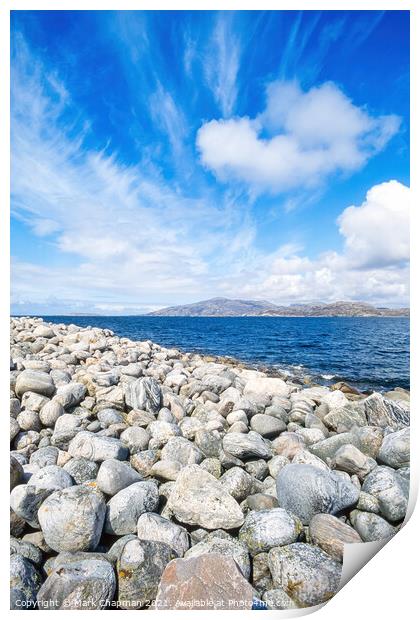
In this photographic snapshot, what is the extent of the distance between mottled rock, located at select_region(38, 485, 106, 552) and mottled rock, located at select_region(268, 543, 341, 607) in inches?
51.0

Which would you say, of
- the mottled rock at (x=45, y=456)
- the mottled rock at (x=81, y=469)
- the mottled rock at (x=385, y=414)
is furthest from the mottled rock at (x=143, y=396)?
the mottled rock at (x=385, y=414)

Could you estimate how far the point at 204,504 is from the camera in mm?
2664

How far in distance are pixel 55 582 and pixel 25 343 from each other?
7602 millimetres

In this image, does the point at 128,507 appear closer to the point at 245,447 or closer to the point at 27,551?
the point at 27,551

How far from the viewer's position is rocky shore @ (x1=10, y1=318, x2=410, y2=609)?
7.00 ft

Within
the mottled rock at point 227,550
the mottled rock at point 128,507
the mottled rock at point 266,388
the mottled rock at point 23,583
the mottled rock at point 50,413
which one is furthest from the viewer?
the mottled rock at point 266,388

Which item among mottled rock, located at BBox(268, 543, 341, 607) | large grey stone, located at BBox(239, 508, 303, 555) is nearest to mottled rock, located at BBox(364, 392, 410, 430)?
large grey stone, located at BBox(239, 508, 303, 555)

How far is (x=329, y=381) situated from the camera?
1086 centimetres

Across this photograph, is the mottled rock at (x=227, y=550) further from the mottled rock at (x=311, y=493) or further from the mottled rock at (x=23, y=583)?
the mottled rock at (x=23, y=583)

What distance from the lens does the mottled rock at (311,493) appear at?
2633mm

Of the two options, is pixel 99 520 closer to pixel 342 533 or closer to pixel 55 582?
pixel 55 582

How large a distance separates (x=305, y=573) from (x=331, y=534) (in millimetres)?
349

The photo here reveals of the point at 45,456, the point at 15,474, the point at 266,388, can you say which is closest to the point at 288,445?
the point at 266,388

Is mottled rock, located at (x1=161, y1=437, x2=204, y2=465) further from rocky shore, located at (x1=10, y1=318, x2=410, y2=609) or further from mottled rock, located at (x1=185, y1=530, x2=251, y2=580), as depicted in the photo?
mottled rock, located at (x1=185, y1=530, x2=251, y2=580)
